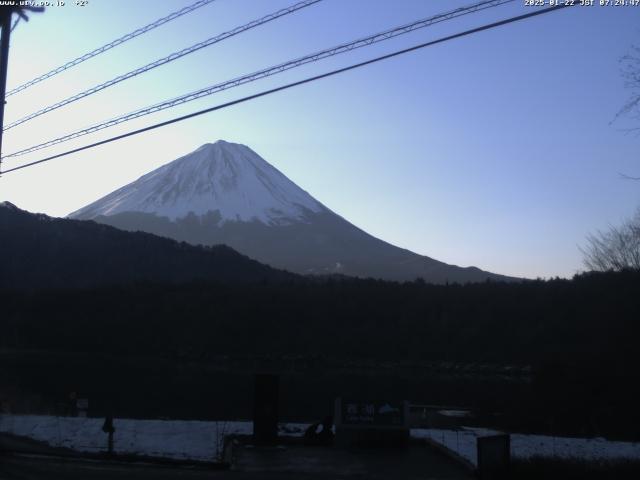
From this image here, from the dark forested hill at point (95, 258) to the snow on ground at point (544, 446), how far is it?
7597 centimetres

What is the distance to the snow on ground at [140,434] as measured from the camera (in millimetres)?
15422

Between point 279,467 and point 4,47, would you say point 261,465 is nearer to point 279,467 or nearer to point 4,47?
point 279,467

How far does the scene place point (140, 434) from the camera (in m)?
17.0

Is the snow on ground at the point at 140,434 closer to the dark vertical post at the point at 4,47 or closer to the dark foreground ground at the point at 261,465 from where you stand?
the dark foreground ground at the point at 261,465

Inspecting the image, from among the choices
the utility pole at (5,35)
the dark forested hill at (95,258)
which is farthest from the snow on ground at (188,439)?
the dark forested hill at (95,258)

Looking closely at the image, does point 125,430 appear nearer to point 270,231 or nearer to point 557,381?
point 557,381

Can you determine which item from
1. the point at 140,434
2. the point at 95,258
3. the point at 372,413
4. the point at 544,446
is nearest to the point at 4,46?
the point at 140,434

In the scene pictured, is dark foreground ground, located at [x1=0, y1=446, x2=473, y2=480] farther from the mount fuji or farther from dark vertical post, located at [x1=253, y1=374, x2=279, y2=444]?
the mount fuji

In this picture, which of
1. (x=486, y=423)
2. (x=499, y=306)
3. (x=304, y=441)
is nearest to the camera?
(x=304, y=441)

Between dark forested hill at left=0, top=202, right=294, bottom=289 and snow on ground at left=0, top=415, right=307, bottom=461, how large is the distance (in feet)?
235

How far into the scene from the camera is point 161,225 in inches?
5344

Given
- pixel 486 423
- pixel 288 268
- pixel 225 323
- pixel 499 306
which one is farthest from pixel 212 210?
pixel 486 423

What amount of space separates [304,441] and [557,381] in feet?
75.9

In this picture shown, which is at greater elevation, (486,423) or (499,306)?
(499,306)
